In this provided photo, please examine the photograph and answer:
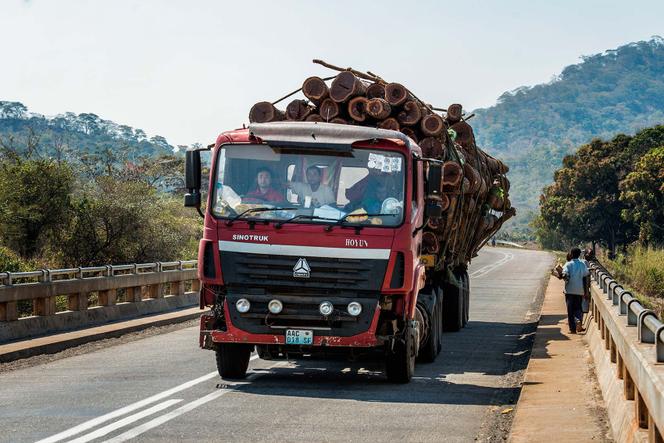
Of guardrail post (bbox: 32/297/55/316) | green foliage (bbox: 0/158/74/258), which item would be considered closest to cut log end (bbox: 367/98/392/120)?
guardrail post (bbox: 32/297/55/316)

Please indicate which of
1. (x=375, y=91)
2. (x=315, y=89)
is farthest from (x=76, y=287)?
(x=375, y=91)

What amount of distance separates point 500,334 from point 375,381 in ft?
26.6

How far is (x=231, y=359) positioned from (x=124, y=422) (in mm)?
3113

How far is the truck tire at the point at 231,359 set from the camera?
41.9 ft

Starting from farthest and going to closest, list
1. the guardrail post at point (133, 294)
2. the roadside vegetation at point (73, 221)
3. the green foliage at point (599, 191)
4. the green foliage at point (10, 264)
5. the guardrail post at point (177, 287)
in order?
the green foliage at point (599, 191), the roadside vegetation at point (73, 221), the guardrail post at point (177, 287), the green foliage at point (10, 264), the guardrail post at point (133, 294)

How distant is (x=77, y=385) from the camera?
12.4m

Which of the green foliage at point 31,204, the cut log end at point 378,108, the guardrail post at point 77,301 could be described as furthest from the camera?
the green foliage at point 31,204

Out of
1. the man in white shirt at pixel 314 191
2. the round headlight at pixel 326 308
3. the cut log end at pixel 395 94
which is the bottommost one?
the round headlight at pixel 326 308

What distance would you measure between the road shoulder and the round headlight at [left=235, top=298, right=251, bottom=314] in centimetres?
305

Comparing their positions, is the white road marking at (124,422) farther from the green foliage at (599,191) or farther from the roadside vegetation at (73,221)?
the green foliage at (599,191)

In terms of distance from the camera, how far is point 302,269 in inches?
475

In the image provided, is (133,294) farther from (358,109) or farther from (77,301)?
(358,109)

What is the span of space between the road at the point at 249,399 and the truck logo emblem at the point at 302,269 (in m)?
1.25

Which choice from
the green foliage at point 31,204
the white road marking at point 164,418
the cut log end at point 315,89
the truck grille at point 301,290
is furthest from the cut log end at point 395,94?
the green foliage at point 31,204
